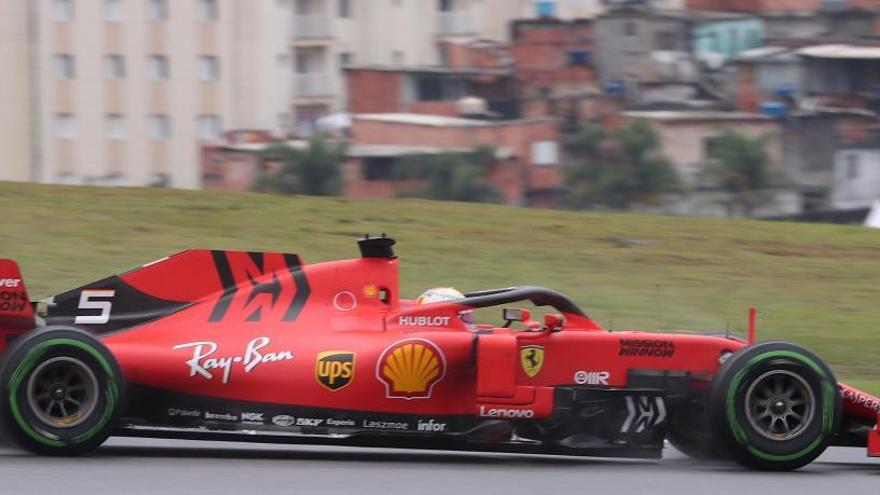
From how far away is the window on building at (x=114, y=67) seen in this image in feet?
193

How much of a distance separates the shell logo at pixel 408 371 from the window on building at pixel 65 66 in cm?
5117

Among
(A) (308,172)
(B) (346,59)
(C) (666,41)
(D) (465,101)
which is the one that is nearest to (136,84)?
(A) (308,172)

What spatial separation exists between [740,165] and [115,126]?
2365 centimetres

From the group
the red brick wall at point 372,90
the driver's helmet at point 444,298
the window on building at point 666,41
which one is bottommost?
the driver's helmet at point 444,298

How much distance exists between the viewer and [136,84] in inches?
2340

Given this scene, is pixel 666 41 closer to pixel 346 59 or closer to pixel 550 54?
pixel 550 54

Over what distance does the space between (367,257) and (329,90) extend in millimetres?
61845

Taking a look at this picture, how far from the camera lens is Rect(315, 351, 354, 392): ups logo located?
8.02 meters

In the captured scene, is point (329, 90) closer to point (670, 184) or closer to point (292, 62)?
point (292, 62)

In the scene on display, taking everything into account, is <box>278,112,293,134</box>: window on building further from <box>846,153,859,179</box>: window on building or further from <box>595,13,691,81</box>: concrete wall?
<box>846,153,859,179</box>: window on building

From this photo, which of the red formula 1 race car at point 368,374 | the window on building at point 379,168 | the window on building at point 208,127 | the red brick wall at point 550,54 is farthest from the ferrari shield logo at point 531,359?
the red brick wall at point 550,54

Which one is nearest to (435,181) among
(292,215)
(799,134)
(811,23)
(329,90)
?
(799,134)

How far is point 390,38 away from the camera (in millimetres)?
70500

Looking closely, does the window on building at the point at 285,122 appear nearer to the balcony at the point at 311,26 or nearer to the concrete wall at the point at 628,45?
the balcony at the point at 311,26
